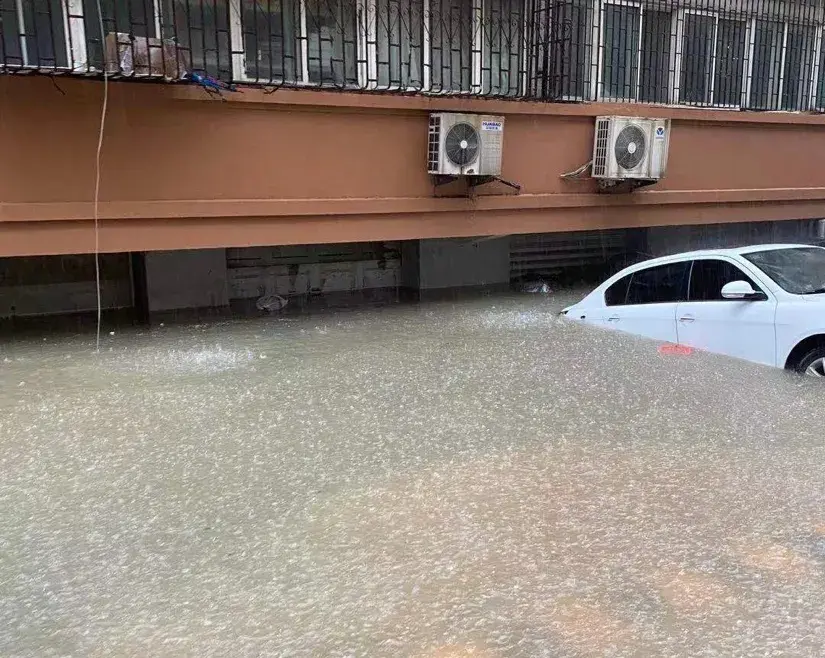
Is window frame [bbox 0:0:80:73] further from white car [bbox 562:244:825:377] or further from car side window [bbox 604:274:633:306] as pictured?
white car [bbox 562:244:825:377]

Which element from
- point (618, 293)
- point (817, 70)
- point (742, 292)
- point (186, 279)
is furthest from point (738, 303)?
point (817, 70)

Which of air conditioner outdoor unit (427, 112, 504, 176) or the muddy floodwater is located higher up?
Result: air conditioner outdoor unit (427, 112, 504, 176)

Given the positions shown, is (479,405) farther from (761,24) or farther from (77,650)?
(761,24)

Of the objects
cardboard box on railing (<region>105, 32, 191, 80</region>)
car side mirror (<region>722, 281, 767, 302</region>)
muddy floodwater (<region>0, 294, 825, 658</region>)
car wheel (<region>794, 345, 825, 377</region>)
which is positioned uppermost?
cardboard box on railing (<region>105, 32, 191, 80</region>)

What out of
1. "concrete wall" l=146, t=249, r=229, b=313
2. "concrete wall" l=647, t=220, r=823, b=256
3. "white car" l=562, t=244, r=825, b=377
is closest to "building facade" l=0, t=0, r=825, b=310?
"concrete wall" l=647, t=220, r=823, b=256

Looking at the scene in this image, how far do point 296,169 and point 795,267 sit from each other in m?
5.15

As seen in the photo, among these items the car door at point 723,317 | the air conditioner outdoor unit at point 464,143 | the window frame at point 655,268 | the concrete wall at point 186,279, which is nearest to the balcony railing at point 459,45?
the air conditioner outdoor unit at point 464,143

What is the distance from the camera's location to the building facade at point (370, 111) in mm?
7027

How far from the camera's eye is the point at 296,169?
816cm

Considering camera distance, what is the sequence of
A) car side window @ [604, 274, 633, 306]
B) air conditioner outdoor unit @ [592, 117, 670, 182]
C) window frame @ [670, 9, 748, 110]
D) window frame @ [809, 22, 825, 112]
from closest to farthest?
car side window @ [604, 274, 633, 306], air conditioner outdoor unit @ [592, 117, 670, 182], window frame @ [670, 9, 748, 110], window frame @ [809, 22, 825, 112]

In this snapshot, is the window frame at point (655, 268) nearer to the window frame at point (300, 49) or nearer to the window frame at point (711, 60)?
the window frame at point (300, 49)

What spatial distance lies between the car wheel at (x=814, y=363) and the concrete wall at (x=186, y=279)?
23.8ft

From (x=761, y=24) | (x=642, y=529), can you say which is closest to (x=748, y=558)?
(x=642, y=529)

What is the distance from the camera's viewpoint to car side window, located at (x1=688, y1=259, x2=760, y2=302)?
635 centimetres
